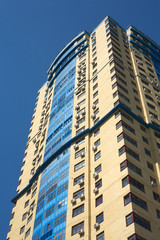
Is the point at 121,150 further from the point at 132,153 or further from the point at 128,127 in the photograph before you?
the point at 128,127

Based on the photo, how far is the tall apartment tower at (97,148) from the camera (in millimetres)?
35250

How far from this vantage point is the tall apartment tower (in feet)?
116

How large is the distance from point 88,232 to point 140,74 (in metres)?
31.8

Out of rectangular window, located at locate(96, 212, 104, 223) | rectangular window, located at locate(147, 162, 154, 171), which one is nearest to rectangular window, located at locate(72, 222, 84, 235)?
rectangular window, located at locate(96, 212, 104, 223)

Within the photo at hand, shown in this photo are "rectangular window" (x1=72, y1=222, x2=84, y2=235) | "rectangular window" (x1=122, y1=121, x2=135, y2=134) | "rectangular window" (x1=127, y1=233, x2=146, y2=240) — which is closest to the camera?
"rectangular window" (x1=127, y1=233, x2=146, y2=240)

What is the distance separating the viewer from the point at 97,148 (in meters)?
43.8

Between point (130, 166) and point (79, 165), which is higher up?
point (79, 165)

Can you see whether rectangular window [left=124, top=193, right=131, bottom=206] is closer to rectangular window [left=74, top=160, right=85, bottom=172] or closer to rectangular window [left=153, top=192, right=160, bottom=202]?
rectangular window [left=153, top=192, right=160, bottom=202]

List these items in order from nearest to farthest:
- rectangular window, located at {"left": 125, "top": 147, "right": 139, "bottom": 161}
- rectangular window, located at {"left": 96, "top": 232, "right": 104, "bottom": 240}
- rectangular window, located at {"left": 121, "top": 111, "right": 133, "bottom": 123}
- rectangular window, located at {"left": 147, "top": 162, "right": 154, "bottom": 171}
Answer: rectangular window, located at {"left": 96, "top": 232, "right": 104, "bottom": 240} < rectangular window, located at {"left": 125, "top": 147, "right": 139, "bottom": 161} < rectangular window, located at {"left": 147, "top": 162, "right": 154, "bottom": 171} < rectangular window, located at {"left": 121, "top": 111, "right": 133, "bottom": 123}

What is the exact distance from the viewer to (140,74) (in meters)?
58.6

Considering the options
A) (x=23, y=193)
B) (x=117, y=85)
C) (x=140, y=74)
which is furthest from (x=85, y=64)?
(x=23, y=193)

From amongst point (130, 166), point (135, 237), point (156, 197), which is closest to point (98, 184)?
point (130, 166)

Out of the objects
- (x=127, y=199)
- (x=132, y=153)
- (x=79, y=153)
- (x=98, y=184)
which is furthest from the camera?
(x=79, y=153)

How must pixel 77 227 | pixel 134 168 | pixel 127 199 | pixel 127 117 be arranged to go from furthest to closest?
pixel 127 117, pixel 134 168, pixel 77 227, pixel 127 199
